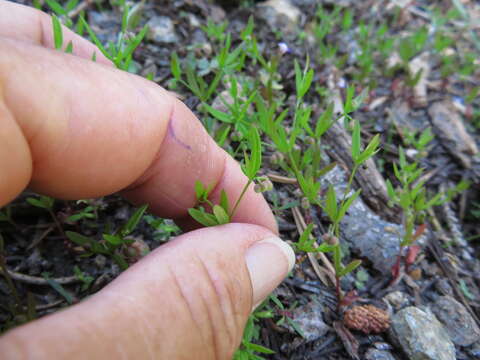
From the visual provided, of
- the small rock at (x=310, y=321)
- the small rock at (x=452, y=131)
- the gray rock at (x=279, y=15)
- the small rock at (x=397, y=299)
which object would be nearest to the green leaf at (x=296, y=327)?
the small rock at (x=310, y=321)

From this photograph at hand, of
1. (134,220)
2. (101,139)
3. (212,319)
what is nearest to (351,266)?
(212,319)

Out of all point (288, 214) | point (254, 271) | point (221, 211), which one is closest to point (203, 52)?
point (288, 214)

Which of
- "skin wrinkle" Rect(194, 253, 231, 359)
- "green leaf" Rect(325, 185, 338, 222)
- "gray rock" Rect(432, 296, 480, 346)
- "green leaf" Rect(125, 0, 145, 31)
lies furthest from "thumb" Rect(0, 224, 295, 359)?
"green leaf" Rect(125, 0, 145, 31)

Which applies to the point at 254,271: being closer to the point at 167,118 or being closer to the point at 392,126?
the point at 167,118

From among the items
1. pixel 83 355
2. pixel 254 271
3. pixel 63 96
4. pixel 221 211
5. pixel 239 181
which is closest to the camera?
pixel 83 355

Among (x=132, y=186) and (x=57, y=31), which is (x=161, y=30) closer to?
(x=57, y=31)

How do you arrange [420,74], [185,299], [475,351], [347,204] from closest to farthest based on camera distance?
[185,299] → [347,204] → [475,351] → [420,74]

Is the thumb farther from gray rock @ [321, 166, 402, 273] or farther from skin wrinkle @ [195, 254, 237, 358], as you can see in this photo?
gray rock @ [321, 166, 402, 273]
